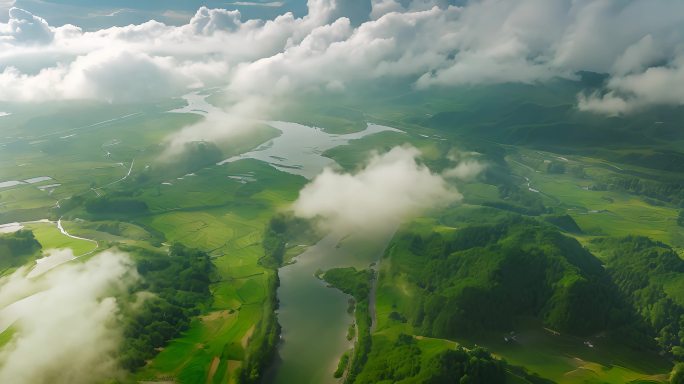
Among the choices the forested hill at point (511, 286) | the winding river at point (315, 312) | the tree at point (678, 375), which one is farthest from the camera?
the forested hill at point (511, 286)

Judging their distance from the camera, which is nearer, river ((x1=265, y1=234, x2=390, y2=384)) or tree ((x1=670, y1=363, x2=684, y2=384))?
tree ((x1=670, y1=363, x2=684, y2=384))

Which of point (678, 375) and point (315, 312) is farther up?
point (678, 375)

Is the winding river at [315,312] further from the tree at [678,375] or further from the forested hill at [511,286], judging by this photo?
the tree at [678,375]

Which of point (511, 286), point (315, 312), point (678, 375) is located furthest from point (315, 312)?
point (678, 375)

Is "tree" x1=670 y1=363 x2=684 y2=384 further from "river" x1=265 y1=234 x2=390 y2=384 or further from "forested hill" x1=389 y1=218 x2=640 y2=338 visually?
"river" x1=265 y1=234 x2=390 y2=384

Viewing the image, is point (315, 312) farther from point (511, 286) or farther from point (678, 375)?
point (678, 375)

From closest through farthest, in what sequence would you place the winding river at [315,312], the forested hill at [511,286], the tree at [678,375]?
the tree at [678,375], the winding river at [315,312], the forested hill at [511,286]

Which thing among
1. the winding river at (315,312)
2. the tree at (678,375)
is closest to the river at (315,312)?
the winding river at (315,312)

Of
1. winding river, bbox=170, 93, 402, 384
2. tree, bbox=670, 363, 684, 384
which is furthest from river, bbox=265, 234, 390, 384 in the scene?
tree, bbox=670, 363, 684, 384

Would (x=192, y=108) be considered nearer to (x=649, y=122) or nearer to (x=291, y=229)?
(x=291, y=229)

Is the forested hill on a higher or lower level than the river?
higher

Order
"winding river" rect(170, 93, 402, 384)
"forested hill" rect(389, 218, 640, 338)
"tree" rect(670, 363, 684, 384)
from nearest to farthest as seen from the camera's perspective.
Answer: "tree" rect(670, 363, 684, 384) → "winding river" rect(170, 93, 402, 384) → "forested hill" rect(389, 218, 640, 338)
